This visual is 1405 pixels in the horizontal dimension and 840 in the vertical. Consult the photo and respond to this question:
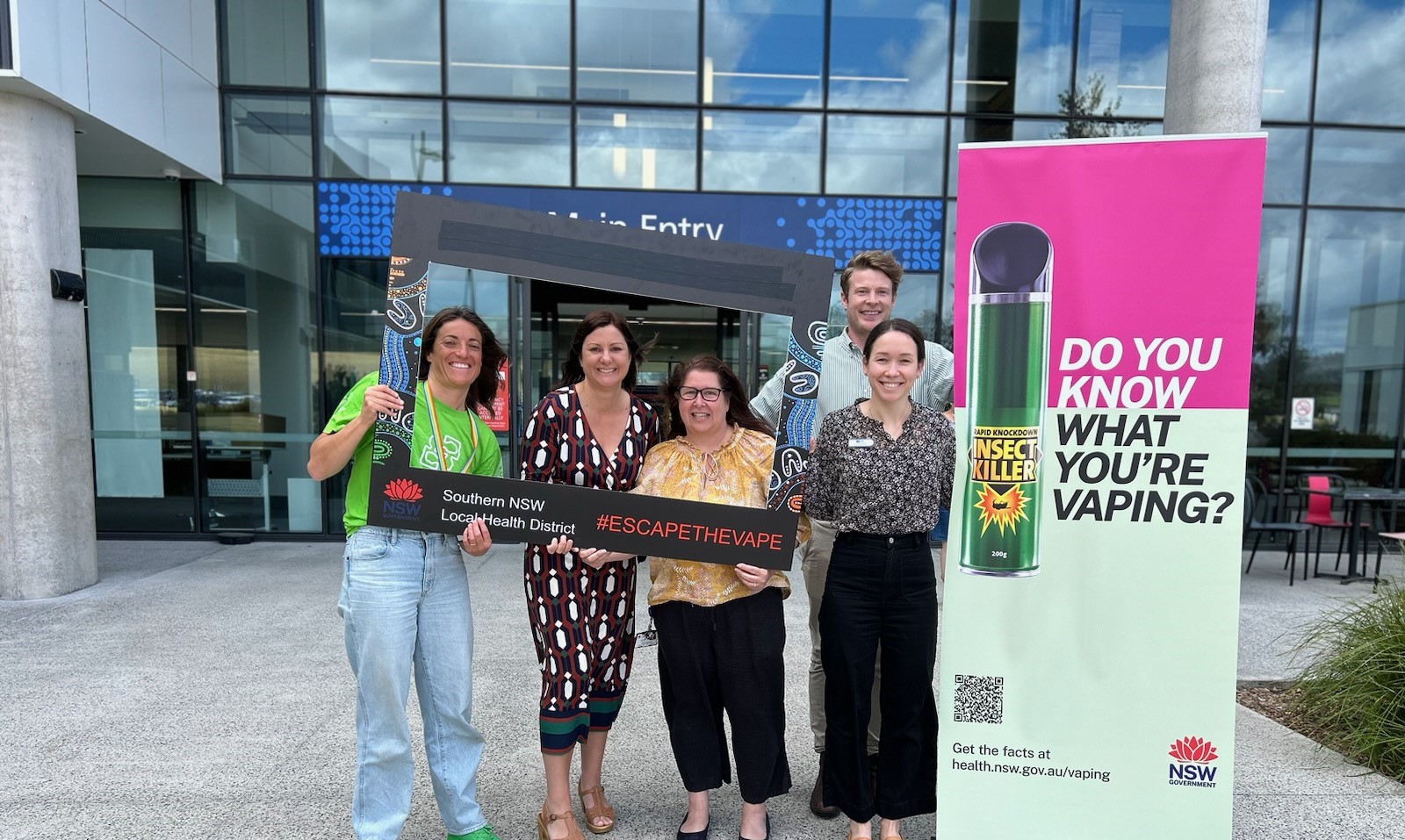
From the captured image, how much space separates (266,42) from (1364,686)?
10.6m

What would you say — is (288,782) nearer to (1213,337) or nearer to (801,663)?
(801,663)

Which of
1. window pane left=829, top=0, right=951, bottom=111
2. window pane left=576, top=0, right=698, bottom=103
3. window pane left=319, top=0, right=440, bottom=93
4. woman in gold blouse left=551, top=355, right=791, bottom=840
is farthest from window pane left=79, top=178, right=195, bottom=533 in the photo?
woman in gold blouse left=551, top=355, right=791, bottom=840

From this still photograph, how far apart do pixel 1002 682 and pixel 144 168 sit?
9143 mm

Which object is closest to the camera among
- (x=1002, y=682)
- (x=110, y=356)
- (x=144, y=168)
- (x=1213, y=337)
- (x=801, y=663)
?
(x=1213, y=337)

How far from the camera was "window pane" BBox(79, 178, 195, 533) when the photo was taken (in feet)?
25.7

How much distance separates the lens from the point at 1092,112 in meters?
8.16

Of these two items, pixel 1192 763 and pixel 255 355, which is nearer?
pixel 1192 763

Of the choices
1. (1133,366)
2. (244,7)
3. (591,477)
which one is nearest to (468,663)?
(591,477)

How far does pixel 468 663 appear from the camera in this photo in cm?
252

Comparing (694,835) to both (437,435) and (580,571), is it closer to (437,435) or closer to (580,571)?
(580,571)

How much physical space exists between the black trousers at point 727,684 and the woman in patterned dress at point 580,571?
22 centimetres

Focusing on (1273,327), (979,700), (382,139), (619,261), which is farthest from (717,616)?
(1273,327)

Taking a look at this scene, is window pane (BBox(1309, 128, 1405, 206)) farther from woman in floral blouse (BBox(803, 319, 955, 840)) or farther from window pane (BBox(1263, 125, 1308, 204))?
woman in floral blouse (BBox(803, 319, 955, 840))

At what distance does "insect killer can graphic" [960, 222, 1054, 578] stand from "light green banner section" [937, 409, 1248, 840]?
0.15ft
